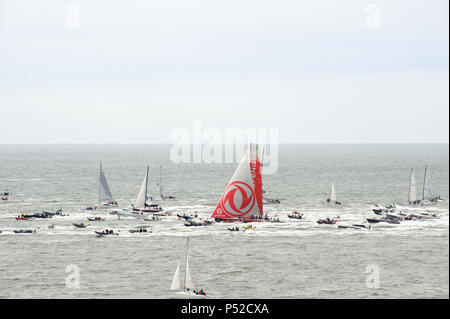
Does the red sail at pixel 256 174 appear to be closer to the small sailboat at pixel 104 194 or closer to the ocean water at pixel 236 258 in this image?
the ocean water at pixel 236 258

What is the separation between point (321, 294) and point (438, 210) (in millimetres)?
65232

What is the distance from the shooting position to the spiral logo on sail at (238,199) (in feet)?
271

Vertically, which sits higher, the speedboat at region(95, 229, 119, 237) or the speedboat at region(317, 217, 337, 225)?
the speedboat at region(317, 217, 337, 225)

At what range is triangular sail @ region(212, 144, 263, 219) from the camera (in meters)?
81.2

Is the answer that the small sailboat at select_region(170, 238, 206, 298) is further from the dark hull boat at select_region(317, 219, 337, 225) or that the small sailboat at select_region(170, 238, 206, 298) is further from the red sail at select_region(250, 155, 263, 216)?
the dark hull boat at select_region(317, 219, 337, 225)

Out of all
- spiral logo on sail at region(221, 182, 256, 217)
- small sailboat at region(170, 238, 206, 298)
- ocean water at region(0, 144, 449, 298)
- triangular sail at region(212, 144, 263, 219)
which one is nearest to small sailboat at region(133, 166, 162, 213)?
ocean water at region(0, 144, 449, 298)

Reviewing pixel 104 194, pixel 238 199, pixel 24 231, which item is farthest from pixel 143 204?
pixel 238 199

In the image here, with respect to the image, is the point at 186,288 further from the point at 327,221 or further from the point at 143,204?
the point at 143,204

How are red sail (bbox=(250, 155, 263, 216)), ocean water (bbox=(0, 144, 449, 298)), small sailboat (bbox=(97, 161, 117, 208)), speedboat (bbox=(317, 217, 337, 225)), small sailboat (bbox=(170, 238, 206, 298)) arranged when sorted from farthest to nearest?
small sailboat (bbox=(97, 161, 117, 208))
speedboat (bbox=(317, 217, 337, 225))
red sail (bbox=(250, 155, 263, 216))
ocean water (bbox=(0, 144, 449, 298))
small sailboat (bbox=(170, 238, 206, 298))

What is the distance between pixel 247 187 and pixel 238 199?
2.91m

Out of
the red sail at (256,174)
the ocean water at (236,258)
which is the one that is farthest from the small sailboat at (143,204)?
the red sail at (256,174)

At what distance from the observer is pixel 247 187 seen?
82.4 metres

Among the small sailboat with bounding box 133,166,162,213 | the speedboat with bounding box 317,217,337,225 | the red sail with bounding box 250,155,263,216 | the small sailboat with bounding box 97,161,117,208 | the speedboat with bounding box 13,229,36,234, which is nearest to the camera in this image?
the red sail with bounding box 250,155,263,216
